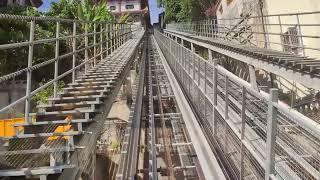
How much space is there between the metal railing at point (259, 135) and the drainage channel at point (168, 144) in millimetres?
650

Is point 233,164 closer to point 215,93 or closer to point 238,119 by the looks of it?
point 238,119

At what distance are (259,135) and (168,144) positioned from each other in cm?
451

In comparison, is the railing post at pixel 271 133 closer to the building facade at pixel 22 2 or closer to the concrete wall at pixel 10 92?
the concrete wall at pixel 10 92

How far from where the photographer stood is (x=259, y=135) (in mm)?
4262

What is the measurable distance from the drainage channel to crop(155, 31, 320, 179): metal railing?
0.65m

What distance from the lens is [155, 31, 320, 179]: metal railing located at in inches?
127

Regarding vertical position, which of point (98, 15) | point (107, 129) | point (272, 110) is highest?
point (98, 15)

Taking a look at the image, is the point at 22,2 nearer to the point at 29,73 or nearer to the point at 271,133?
the point at 29,73

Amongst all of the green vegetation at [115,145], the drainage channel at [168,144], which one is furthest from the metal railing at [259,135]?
the green vegetation at [115,145]

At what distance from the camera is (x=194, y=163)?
7.17 metres

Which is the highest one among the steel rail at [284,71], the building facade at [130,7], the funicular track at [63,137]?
the building facade at [130,7]

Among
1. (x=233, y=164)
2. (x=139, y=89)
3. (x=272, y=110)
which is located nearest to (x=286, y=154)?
(x=272, y=110)

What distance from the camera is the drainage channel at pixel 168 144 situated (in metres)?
7.11

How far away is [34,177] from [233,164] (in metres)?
1.99
